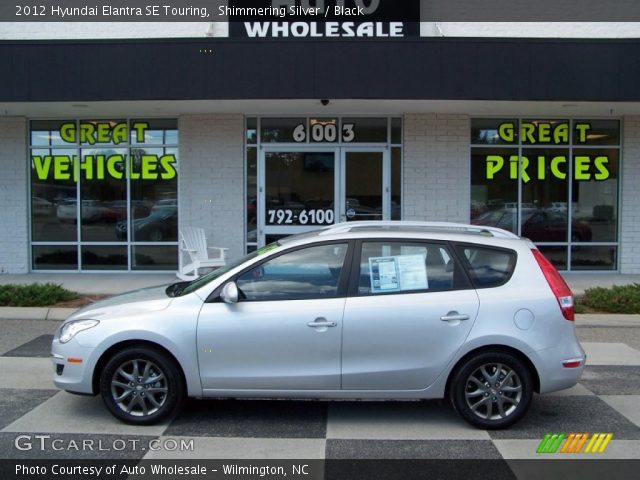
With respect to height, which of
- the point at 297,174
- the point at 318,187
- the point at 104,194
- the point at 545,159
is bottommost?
the point at 104,194

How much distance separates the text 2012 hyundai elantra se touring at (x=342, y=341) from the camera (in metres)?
5.11

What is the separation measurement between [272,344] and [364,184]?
8564mm

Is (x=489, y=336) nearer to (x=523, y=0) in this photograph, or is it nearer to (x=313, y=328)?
(x=313, y=328)

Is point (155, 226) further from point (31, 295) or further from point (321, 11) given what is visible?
point (321, 11)

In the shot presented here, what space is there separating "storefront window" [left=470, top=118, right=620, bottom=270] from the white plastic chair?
5.39 m

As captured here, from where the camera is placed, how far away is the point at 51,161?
539 inches

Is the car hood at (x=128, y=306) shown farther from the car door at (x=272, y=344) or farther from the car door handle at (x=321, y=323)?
the car door handle at (x=321, y=323)

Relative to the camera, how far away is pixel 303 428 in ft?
17.4

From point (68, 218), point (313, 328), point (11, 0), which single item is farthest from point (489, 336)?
point (11, 0)

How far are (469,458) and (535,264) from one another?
1.68m

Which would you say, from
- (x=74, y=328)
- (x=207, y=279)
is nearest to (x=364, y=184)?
(x=207, y=279)

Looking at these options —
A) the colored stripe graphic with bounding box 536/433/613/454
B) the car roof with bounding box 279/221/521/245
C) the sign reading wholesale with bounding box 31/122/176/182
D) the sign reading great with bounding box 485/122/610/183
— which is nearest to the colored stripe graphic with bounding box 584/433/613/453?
the colored stripe graphic with bounding box 536/433/613/454

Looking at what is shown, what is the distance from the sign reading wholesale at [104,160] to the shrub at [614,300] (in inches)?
330

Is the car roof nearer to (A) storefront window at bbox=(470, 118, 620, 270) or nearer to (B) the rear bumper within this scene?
(B) the rear bumper
